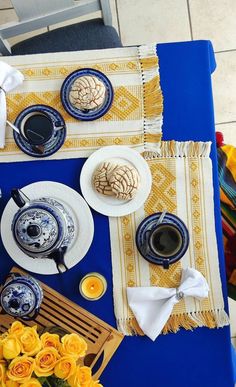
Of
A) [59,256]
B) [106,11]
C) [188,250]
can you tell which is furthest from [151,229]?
[106,11]

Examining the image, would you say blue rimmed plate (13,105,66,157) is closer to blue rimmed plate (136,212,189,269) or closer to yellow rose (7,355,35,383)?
blue rimmed plate (136,212,189,269)

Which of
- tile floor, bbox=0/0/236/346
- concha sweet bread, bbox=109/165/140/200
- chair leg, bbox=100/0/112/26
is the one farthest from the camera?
tile floor, bbox=0/0/236/346

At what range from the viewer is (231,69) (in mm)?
1704

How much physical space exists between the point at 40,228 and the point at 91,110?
0.30 metres

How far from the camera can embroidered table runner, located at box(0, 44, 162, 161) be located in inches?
43.2

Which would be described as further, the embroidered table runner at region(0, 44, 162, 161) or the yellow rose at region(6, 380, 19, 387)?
the embroidered table runner at region(0, 44, 162, 161)

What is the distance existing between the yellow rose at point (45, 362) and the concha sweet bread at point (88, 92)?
506mm

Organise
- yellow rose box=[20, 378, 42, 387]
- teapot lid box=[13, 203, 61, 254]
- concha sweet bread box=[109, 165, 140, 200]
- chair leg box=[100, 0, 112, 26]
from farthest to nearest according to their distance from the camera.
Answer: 1. chair leg box=[100, 0, 112, 26]
2. concha sweet bread box=[109, 165, 140, 200]
3. teapot lid box=[13, 203, 61, 254]
4. yellow rose box=[20, 378, 42, 387]

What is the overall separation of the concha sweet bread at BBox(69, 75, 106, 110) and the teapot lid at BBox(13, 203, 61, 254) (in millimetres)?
251

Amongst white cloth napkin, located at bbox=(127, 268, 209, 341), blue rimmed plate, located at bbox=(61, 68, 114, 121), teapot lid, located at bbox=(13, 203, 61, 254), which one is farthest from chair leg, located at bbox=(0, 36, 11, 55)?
white cloth napkin, located at bbox=(127, 268, 209, 341)

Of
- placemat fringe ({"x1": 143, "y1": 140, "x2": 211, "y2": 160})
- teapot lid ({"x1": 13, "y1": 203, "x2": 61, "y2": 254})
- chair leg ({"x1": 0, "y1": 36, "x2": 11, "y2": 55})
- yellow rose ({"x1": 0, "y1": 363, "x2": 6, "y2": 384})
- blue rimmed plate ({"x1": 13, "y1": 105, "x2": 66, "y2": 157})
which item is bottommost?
yellow rose ({"x1": 0, "y1": 363, "x2": 6, "y2": 384})

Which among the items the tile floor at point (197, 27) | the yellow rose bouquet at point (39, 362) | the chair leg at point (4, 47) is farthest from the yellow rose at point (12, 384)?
the tile floor at point (197, 27)

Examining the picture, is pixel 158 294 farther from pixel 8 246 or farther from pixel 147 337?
pixel 8 246

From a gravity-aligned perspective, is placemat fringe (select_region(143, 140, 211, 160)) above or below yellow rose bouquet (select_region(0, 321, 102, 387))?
above
